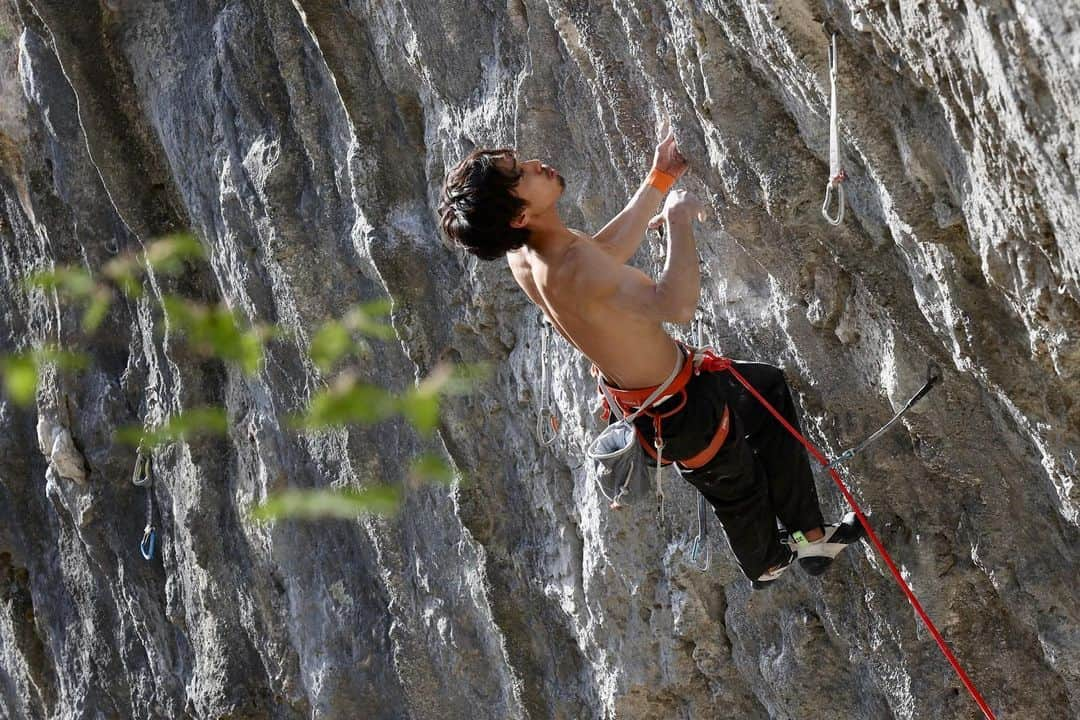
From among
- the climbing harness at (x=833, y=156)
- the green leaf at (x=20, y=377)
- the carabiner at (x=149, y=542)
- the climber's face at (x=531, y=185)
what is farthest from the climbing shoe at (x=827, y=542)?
the green leaf at (x=20, y=377)

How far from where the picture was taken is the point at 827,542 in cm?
382

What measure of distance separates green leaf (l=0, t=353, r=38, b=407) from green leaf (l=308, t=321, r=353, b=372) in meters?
2.78

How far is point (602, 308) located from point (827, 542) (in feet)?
3.45

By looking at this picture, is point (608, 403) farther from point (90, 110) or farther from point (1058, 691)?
point (90, 110)

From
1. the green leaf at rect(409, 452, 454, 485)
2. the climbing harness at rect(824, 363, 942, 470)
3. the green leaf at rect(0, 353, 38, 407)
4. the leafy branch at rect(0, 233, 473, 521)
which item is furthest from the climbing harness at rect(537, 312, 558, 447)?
the green leaf at rect(0, 353, 38, 407)

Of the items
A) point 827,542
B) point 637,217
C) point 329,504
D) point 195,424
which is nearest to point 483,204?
point 637,217

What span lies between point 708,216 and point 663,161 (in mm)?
261

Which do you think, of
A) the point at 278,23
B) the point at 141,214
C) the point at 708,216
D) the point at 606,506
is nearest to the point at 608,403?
the point at 708,216

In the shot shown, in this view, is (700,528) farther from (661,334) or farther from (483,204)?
(483,204)

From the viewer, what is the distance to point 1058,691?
12.5 ft

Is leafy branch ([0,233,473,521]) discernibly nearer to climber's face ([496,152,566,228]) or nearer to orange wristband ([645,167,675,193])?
orange wristband ([645,167,675,193])

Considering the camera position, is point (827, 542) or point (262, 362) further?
point (262, 362)

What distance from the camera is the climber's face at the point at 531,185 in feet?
11.0

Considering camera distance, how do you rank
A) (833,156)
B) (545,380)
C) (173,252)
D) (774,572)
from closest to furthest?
1. (833,156)
2. (774,572)
3. (545,380)
4. (173,252)
